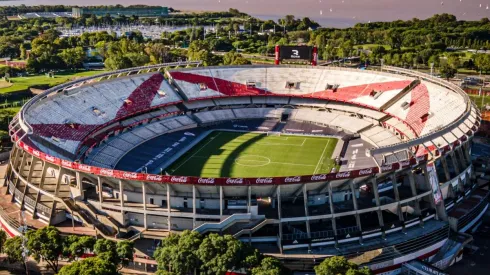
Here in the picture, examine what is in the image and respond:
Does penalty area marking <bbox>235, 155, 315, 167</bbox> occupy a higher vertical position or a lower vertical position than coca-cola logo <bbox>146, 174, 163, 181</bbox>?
lower

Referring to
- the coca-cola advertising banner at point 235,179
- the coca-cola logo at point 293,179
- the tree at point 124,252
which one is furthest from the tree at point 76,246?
the coca-cola logo at point 293,179

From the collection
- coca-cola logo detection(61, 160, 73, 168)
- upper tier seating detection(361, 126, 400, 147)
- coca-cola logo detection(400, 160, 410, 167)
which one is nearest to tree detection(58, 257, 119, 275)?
coca-cola logo detection(61, 160, 73, 168)

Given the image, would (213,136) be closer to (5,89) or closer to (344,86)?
Answer: (344,86)

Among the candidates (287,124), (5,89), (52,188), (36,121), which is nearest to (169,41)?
(5,89)

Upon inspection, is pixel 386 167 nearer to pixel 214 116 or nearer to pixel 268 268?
pixel 268 268

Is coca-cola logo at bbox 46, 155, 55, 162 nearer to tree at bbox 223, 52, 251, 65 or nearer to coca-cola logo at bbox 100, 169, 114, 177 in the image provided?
coca-cola logo at bbox 100, 169, 114, 177

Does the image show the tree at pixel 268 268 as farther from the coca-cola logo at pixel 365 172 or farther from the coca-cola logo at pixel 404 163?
the coca-cola logo at pixel 404 163
